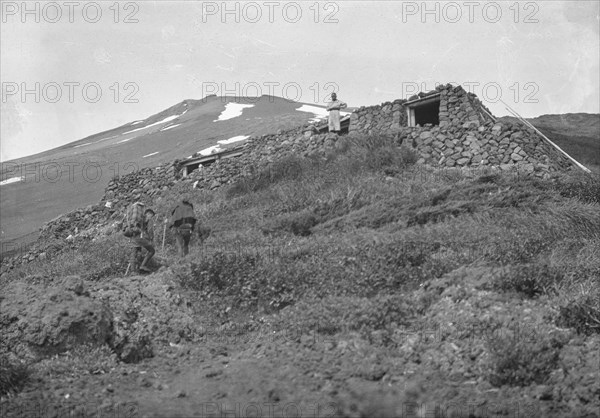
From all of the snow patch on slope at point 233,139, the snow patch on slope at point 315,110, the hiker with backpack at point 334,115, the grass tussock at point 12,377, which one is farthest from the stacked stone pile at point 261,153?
the snow patch on slope at point 315,110

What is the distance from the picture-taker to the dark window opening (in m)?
26.5

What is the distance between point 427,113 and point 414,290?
17087 mm

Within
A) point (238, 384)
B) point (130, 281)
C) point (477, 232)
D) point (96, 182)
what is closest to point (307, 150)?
point (477, 232)

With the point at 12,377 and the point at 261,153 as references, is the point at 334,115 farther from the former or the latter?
the point at 12,377

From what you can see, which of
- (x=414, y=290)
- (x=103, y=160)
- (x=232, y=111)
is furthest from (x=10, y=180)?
(x=414, y=290)

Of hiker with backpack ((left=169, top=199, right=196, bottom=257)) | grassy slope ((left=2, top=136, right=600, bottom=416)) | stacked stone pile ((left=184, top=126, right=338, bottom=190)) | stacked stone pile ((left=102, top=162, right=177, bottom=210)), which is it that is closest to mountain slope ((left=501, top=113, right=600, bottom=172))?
stacked stone pile ((left=184, top=126, right=338, bottom=190))

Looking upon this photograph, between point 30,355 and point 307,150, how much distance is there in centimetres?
1818

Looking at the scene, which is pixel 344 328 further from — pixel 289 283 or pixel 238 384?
pixel 289 283

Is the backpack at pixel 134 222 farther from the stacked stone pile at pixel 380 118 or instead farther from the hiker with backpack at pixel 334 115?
the hiker with backpack at pixel 334 115

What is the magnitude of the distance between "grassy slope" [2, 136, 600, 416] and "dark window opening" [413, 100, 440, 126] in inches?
233

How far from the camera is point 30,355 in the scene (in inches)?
364

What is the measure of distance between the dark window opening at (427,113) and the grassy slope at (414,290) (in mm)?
5924

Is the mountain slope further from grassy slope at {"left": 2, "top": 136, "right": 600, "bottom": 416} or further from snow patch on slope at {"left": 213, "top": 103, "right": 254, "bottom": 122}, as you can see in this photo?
snow patch on slope at {"left": 213, "top": 103, "right": 254, "bottom": 122}

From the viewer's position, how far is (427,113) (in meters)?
27.1
